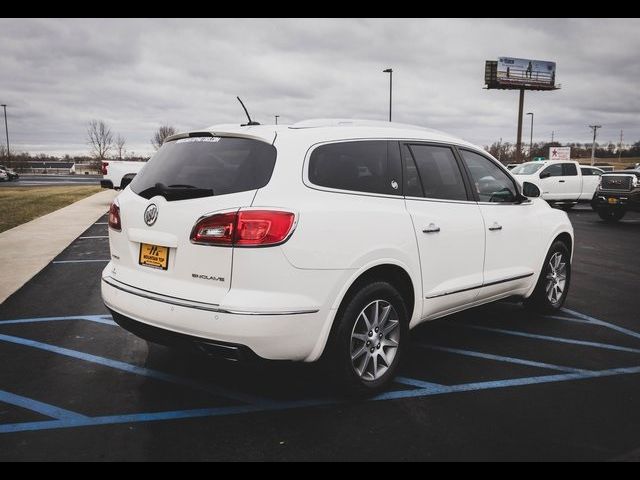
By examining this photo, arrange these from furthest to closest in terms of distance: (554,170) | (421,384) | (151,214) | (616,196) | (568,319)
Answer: (554,170) < (616,196) < (568,319) < (421,384) < (151,214)

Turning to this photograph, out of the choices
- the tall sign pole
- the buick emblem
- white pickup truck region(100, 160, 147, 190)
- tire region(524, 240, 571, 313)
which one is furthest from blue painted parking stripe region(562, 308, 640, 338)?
the tall sign pole

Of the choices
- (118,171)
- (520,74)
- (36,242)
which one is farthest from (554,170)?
(520,74)

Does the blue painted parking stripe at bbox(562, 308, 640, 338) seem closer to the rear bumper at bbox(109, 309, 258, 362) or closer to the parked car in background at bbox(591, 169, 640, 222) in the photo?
the rear bumper at bbox(109, 309, 258, 362)

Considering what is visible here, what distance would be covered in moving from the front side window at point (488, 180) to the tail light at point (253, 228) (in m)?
2.15

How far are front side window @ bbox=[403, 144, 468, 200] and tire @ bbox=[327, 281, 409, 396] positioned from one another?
2.69ft

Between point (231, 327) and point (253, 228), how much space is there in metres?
0.56

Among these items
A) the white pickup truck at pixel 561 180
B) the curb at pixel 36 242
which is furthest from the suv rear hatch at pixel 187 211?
the white pickup truck at pixel 561 180

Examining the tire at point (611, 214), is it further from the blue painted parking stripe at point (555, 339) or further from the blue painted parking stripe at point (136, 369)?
the blue painted parking stripe at point (136, 369)

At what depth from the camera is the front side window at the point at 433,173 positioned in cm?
401

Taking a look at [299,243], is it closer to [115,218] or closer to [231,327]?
[231,327]

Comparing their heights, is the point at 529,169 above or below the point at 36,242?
above

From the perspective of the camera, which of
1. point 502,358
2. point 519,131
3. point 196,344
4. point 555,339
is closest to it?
point 196,344

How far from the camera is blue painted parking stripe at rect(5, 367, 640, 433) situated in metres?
3.22

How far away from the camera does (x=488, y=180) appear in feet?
15.7
